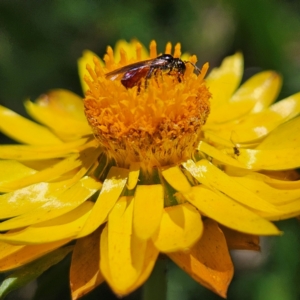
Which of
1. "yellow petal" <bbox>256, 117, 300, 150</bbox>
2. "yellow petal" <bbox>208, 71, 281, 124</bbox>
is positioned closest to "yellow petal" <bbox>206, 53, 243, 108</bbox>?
"yellow petal" <bbox>208, 71, 281, 124</bbox>

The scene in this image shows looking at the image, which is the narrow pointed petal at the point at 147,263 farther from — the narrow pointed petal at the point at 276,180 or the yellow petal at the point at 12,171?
the yellow petal at the point at 12,171

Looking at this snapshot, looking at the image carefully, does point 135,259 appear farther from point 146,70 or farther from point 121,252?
point 146,70

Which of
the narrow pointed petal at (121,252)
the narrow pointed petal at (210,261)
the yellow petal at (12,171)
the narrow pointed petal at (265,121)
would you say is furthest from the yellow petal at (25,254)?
the narrow pointed petal at (265,121)

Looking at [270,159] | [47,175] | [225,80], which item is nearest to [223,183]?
[270,159]

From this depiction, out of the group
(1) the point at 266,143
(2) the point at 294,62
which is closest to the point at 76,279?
(1) the point at 266,143

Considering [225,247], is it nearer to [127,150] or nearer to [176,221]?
[176,221]

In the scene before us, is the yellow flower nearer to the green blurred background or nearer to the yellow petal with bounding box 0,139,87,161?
the yellow petal with bounding box 0,139,87,161

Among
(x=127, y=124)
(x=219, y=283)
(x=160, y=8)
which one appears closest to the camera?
(x=219, y=283)
